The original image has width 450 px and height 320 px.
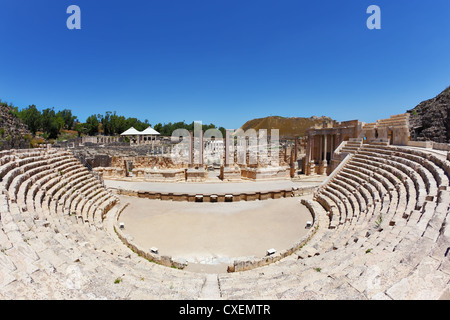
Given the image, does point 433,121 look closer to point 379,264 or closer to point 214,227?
point 214,227

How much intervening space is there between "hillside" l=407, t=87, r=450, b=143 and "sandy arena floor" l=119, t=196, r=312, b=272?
111 feet

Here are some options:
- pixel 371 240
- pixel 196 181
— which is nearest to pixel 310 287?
pixel 371 240

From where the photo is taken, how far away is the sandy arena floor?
7867mm

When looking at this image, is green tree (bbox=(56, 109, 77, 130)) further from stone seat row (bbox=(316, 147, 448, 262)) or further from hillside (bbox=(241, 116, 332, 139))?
stone seat row (bbox=(316, 147, 448, 262))

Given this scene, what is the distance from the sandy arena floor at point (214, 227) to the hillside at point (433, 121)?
3382 centimetres

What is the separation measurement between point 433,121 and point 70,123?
287ft

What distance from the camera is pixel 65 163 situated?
42.8 feet

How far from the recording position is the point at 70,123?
69750mm

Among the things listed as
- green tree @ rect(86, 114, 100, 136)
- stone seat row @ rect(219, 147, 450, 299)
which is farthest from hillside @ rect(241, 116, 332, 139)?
stone seat row @ rect(219, 147, 450, 299)

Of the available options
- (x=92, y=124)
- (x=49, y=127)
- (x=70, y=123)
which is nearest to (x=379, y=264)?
(x=49, y=127)

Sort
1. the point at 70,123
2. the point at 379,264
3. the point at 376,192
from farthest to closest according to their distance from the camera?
the point at 70,123, the point at 376,192, the point at 379,264

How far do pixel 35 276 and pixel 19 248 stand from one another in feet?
4.10
